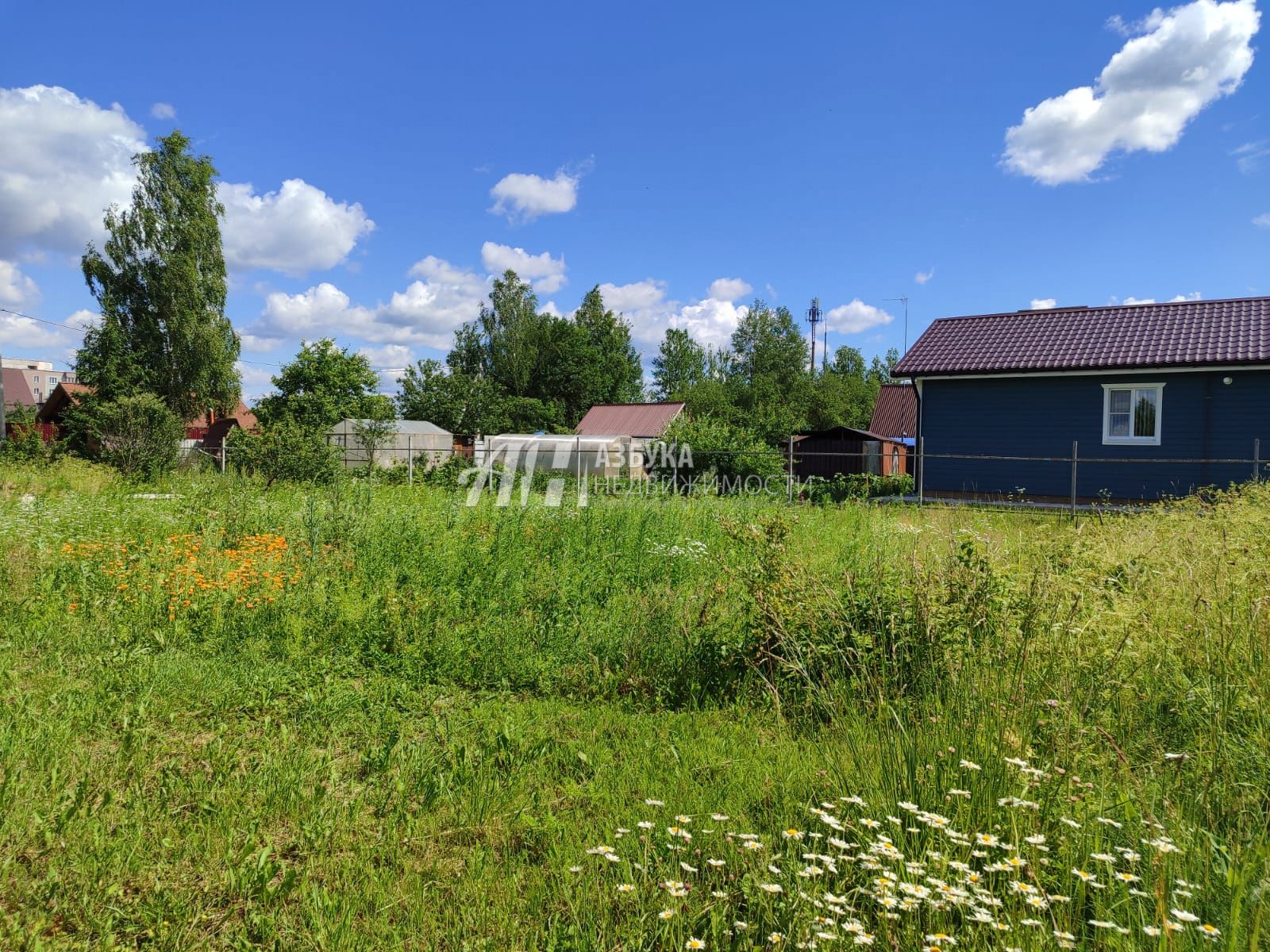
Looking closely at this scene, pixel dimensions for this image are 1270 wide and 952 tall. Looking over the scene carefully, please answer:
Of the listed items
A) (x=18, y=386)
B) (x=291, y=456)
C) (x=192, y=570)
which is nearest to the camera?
(x=192, y=570)

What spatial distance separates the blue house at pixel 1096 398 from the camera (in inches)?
592

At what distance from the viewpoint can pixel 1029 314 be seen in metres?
18.3

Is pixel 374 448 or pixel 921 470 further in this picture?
pixel 374 448

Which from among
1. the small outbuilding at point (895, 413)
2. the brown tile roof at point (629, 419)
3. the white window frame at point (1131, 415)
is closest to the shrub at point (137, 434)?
the brown tile roof at point (629, 419)

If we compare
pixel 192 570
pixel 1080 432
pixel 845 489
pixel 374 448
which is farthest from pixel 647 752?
pixel 374 448

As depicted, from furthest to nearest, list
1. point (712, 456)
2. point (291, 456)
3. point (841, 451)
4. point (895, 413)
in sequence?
point (895, 413), point (841, 451), point (291, 456), point (712, 456)

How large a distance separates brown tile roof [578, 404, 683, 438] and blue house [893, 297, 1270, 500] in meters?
19.9

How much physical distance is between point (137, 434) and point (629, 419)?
74.5 ft

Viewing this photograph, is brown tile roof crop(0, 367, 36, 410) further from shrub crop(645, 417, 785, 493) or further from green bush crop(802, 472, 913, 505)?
green bush crop(802, 472, 913, 505)

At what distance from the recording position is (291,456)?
1808 cm

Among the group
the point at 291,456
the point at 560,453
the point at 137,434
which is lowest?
the point at 291,456

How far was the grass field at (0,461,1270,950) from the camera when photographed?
7.22 feet

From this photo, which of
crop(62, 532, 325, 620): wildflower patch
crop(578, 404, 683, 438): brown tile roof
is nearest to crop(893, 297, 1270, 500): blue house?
crop(62, 532, 325, 620): wildflower patch

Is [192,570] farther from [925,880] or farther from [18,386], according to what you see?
[18,386]
